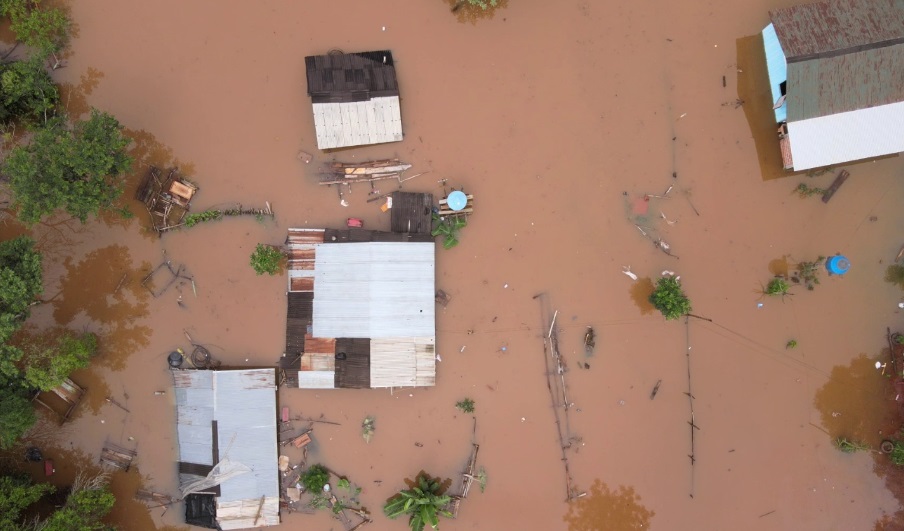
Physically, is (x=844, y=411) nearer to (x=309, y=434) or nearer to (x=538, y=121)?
(x=538, y=121)

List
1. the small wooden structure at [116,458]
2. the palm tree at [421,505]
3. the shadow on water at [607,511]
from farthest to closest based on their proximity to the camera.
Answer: the shadow on water at [607,511]
the small wooden structure at [116,458]
the palm tree at [421,505]

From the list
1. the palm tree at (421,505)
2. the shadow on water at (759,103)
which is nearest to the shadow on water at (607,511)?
the palm tree at (421,505)

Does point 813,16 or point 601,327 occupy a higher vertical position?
point 813,16

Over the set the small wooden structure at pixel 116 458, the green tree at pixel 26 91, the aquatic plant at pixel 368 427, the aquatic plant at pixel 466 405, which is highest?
the green tree at pixel 26 91

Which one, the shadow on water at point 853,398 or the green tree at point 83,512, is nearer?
the green tree at point 83,512

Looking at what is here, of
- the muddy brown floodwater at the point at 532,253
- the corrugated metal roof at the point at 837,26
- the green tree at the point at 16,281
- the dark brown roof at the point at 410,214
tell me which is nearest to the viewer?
the green tree at the point at 16,281

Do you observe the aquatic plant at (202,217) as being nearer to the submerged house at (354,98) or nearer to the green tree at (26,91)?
the submerged house at (354,98)

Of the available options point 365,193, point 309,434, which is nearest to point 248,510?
point 309,434

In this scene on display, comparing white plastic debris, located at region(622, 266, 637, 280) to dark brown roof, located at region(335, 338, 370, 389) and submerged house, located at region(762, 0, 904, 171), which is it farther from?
dark brown roof, located at region(335, 338, 370, 389)
